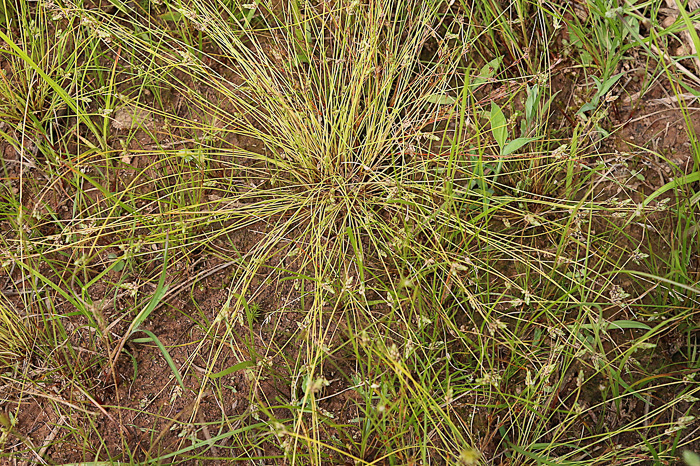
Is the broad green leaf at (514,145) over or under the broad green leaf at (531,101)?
under

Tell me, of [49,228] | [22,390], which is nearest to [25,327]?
[22,390]

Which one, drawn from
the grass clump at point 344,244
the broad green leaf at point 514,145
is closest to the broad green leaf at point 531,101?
the grass clump at point 344,244

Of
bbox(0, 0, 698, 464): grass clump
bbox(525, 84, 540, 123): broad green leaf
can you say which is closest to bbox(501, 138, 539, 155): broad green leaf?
bbox(0, 0, 698, 464): grass clump

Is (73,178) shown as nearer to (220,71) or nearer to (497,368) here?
(220,71)

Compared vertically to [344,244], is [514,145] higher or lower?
higher

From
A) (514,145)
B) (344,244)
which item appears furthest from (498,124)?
(344,244)

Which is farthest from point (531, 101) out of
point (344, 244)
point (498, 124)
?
point (344, 244)

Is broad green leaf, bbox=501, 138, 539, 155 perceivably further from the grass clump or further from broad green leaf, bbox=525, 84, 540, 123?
broad green leaf, bbox=525, 84, 540, 123

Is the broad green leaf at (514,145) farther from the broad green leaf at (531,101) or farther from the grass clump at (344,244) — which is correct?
the broad green leaf at (531,101)

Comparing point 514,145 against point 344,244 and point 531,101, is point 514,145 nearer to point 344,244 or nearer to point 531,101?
point 531,101
